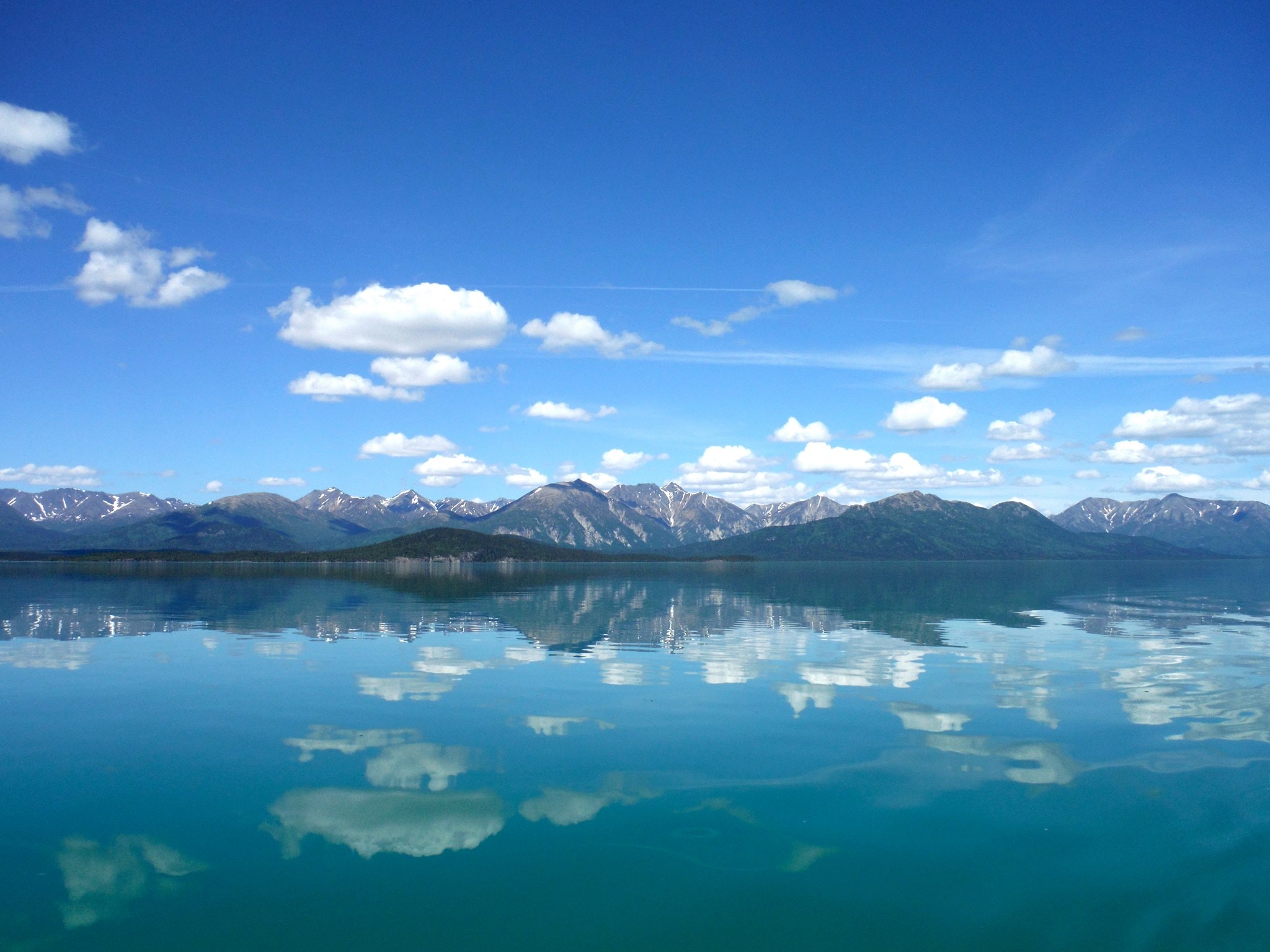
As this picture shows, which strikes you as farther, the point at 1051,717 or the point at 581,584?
the point at 581,584

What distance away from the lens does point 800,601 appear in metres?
107

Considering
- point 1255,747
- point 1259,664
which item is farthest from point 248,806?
point 1259,664

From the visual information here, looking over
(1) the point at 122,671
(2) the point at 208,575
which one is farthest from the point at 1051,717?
(2) the point at 208,575

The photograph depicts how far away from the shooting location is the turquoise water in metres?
16.0

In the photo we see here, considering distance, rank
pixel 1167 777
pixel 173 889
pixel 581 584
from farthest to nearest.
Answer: pixel 581 584 → pixel 1167 777 → pixel 173 889

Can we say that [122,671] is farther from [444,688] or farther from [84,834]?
[84,834]

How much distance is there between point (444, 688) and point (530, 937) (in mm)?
25434

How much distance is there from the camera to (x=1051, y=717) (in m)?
33.2

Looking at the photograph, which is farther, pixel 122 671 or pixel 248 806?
pixel 122 671

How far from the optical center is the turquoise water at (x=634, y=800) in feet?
52.5

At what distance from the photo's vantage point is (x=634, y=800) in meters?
22.7

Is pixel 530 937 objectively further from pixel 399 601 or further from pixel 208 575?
pixel 208 575

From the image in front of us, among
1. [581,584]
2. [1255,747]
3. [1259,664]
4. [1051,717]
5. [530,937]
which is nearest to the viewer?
[530,937]

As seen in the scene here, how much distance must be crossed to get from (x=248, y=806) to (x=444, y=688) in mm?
17541
